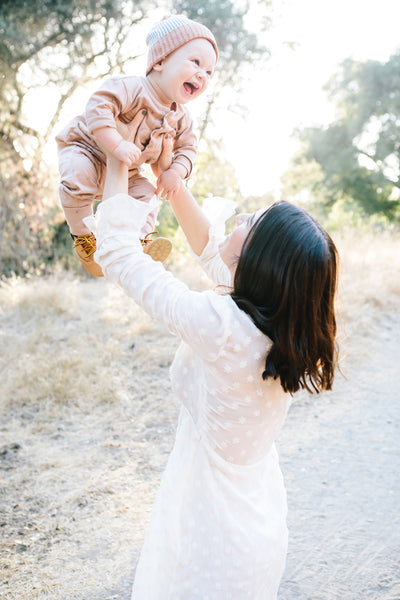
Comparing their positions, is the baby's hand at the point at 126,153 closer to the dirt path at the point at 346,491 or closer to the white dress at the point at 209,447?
the white dress at the point at 209,447

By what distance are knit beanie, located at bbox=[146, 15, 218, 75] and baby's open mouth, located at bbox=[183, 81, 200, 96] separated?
11cm

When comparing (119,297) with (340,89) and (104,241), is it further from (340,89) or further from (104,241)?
(340,89)

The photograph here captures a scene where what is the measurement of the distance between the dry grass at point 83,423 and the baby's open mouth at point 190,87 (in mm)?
837

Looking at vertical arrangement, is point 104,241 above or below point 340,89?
below

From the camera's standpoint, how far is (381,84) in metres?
17.5

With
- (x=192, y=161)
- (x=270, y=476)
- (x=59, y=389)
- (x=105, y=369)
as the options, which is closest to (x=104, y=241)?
(x=192, y=161)

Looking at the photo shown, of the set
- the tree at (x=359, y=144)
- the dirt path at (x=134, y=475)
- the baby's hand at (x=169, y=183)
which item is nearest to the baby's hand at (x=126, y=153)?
the baby's hand at (x=169, y=183)

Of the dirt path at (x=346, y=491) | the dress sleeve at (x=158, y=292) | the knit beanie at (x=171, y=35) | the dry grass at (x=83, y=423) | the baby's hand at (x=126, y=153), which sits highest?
the knit beanie at (x=171, y=35)

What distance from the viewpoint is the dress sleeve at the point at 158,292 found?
1199 mm

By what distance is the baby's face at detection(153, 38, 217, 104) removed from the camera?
5.31 ft

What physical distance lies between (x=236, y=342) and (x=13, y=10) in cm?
825

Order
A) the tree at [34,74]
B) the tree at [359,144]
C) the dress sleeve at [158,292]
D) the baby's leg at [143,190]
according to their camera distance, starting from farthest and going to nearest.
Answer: the tree at [359,144] < the tree at [34,74] < the baby's leg at [143,190] < the dress sleeve at [158,292]

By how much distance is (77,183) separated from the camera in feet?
5.68

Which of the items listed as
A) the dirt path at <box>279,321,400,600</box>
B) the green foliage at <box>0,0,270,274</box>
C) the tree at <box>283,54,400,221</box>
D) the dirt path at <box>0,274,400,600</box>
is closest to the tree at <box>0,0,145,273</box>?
the green foliage at <box>0,0,270,274</box>
